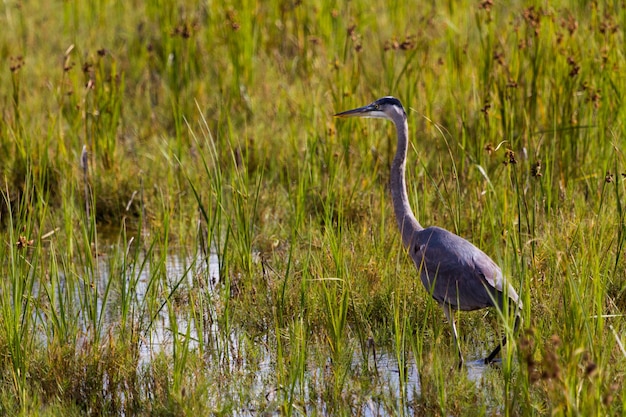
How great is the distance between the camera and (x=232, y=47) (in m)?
7.54

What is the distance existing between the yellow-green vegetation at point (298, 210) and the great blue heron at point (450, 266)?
113 mm

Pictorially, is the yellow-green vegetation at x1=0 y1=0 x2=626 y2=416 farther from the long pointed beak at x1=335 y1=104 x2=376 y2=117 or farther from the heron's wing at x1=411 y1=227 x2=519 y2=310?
the long pointed beak at x1=335 y1=104 x2=376 y2=117

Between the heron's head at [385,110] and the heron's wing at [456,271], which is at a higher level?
the heron's head at [385,110]

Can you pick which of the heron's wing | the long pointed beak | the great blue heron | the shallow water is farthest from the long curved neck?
the shallow water

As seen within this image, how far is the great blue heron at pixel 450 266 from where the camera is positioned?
420cm

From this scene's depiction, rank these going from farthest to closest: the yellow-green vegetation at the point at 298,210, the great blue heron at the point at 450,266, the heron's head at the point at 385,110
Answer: the heron's head at the point at 385,110
the great blue heron at the point at 450,266
the yellow-green vegetation at the point at 298,210

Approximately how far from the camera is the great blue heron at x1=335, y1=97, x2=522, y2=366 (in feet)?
13.8

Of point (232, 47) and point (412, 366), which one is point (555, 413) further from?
point (232, 47)

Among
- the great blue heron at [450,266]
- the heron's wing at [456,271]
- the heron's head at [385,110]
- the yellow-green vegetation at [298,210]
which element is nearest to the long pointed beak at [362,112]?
the heron's head at [385,110]

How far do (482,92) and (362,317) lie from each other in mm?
2219

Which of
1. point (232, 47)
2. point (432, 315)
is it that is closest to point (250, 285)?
point (432, 315)

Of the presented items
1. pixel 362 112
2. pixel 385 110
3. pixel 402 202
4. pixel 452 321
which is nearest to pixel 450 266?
pixel 452 321

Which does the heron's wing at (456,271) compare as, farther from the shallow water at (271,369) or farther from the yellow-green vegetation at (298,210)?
the shallow water at (271,369)

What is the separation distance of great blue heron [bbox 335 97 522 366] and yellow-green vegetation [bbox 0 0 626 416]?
4.4 inches
